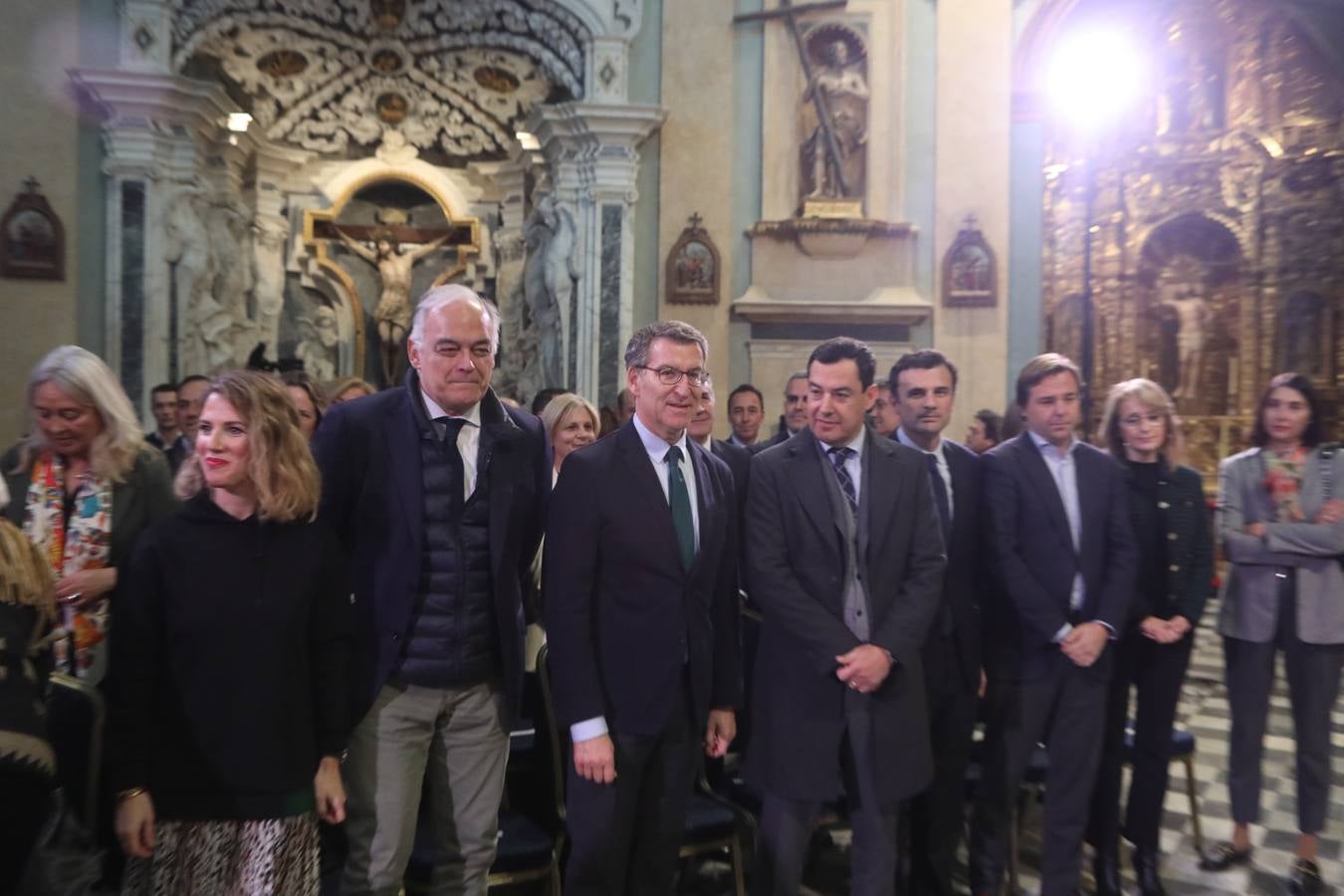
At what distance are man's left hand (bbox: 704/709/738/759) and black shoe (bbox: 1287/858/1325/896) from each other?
2.14 meters

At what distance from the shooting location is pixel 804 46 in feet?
24.2

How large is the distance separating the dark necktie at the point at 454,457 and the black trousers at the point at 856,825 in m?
1.09

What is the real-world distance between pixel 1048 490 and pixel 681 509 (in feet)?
4.11

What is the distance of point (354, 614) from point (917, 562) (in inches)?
55.6

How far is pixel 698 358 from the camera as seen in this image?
236cm

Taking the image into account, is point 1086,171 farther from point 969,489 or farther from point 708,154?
point 969,489

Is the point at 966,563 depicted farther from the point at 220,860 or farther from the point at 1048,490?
the point at 220,860

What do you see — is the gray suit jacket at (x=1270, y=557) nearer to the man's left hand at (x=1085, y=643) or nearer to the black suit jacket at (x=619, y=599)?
the man's left hand at (x=1085, y=643)

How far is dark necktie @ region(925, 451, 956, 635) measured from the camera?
298cm

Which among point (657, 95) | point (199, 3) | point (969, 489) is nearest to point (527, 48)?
point (657, 95)

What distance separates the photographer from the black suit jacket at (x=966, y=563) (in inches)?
119

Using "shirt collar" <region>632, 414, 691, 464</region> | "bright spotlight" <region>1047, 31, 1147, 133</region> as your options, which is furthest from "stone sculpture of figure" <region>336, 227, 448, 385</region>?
"shirt collar" <region>632, 414, 691, 464</region>

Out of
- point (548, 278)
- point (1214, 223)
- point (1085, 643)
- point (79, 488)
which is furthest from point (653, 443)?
point (1214, 223)

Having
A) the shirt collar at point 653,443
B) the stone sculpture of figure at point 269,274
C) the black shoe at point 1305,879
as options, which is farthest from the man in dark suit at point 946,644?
the stone sculpture of figure at point 269,274
